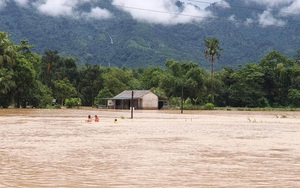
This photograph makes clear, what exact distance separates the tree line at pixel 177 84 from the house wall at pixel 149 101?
2.37 metres

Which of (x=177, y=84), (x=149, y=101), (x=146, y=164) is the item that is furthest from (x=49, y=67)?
(x=146, y=164)

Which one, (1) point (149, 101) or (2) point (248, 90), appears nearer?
(1) point (149, 101)

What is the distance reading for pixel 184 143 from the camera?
61.3 ft

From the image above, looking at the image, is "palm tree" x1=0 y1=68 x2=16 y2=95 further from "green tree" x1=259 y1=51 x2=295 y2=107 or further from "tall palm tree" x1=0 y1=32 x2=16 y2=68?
"green tree" x1=259 y1=51 x2=295 y2=107

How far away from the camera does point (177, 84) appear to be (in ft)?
306

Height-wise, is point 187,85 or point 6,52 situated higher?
point 6,52

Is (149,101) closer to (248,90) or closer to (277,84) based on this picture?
(248,90)

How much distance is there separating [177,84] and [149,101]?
32.5ft

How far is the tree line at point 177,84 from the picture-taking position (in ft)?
275

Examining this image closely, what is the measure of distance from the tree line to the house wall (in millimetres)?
2366

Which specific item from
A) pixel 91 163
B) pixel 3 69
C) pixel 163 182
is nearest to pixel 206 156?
pixel 91 163

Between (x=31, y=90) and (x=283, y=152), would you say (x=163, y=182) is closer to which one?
(x=283, y=152)

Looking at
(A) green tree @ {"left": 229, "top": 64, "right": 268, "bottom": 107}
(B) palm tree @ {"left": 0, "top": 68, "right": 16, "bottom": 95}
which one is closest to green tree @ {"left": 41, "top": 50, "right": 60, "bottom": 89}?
(B) palm tree @ {"left": 0, "top": 68, "right": 16, "bottom": 95}

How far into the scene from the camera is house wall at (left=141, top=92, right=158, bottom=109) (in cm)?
8550
